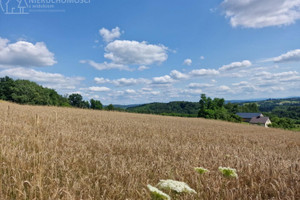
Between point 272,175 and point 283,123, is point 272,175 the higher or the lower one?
the higher one

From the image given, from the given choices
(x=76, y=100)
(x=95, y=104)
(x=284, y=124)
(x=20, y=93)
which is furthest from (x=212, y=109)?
(x=76, y=100)

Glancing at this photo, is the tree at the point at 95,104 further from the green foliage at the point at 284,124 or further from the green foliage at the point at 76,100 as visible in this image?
the green foliage at the point at 284,124

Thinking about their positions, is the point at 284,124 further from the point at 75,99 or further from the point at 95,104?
the point at 75,99

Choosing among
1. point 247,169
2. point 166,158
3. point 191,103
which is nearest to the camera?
point 247,169

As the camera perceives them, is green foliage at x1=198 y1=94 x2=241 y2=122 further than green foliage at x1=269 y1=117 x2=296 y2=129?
No

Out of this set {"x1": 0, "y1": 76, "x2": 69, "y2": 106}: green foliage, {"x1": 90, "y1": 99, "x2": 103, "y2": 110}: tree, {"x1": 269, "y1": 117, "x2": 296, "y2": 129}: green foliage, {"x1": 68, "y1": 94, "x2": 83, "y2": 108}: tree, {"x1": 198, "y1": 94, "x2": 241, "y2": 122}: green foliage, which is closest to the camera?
{"x1": 0, "y1": 76, "x2": 69, "y2": 106}: green foliage

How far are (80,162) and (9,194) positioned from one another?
3.66 ft

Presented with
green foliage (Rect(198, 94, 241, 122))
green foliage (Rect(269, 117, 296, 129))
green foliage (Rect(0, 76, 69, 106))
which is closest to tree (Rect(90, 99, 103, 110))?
green foliage (Rect(0, 76, 69, 106))

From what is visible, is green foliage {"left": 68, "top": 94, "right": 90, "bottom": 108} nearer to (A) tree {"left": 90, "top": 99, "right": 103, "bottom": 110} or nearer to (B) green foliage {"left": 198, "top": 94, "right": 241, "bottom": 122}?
(A) tree {"left": 90, "top": 99, "right": 103, "bottom": 110}

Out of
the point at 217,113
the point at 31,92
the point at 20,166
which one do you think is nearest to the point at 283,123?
the point at 217,113

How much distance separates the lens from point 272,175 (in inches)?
110

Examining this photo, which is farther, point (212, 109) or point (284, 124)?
point (284, 124)

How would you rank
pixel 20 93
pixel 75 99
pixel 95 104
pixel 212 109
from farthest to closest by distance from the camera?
1. pixel 75 99
2. pixel 95 104
3. pixel 212 109
4. pixel 20 93

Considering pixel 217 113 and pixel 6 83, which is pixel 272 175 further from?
pixel 6 83
